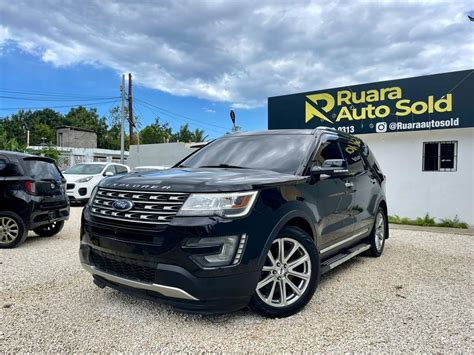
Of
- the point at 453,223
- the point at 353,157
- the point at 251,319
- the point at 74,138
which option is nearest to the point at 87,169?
the point at 353,157

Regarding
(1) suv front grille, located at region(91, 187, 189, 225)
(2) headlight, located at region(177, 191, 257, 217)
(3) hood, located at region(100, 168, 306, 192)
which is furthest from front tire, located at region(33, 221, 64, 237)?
(2) headlight, located at region(177, 191, 257, 217)

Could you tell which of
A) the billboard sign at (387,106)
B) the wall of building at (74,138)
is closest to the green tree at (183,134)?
the wall of building at (74,138)

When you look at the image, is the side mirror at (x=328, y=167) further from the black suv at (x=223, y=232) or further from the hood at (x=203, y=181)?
the hood at (x=203, y=181)

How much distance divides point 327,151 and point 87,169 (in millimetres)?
11978

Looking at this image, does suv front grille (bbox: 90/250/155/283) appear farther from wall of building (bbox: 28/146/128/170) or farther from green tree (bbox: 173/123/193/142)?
green tree (bbox: 173/123/193/142)

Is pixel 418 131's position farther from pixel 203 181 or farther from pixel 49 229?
pixel 49 229

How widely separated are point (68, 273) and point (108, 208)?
202 cm

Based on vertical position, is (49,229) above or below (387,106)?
below

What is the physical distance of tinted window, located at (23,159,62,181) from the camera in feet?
21.2

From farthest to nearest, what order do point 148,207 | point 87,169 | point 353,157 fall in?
point 87,169
point 353,157
point 148,207

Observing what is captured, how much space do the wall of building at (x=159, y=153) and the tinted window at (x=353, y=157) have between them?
59.8ft

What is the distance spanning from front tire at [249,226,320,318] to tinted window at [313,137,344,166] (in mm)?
988

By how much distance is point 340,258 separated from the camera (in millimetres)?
4281

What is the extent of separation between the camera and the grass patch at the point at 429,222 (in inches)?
370
